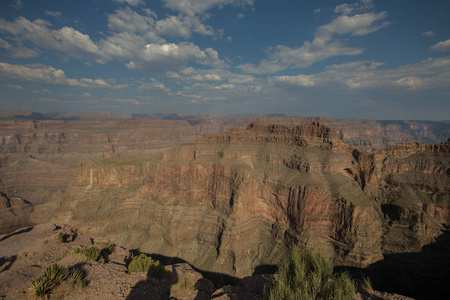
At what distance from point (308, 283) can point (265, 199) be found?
3070 centimetres

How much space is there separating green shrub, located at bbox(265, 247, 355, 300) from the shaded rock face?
22.1 m

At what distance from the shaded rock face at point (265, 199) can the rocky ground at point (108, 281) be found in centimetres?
1578

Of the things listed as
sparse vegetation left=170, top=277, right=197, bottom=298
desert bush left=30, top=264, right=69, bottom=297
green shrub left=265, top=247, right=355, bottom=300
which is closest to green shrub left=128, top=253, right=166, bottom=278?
sparse vegetation left=170, top=277, right=197, bottom=298

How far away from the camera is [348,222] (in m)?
31.9

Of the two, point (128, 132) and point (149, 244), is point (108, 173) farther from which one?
point (128, 132)

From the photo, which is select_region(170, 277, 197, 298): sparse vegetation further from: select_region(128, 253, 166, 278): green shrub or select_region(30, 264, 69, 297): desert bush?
select_region(30, 264, 69, 297): desert bush

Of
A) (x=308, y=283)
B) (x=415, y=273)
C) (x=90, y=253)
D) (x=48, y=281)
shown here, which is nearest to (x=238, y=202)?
(x=90, y=253)

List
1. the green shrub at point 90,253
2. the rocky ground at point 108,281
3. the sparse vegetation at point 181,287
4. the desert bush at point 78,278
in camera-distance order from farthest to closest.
Result: the green shrub at point 90,253, the sparse vegetation at point 181,287, the desert bush at point 78,278, the rocky ground at point 108,281

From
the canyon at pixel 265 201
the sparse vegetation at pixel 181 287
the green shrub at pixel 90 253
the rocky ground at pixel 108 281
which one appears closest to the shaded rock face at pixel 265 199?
the canyon at pixel 265 201

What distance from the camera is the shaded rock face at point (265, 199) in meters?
33.2

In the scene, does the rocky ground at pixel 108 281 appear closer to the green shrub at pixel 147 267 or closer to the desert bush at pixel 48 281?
the desert bush at pixel 48 281

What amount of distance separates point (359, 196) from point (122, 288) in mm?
35894

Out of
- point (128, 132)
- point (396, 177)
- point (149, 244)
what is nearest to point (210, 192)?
point (149, 244)

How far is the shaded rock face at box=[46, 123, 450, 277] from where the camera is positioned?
33.2 meters
